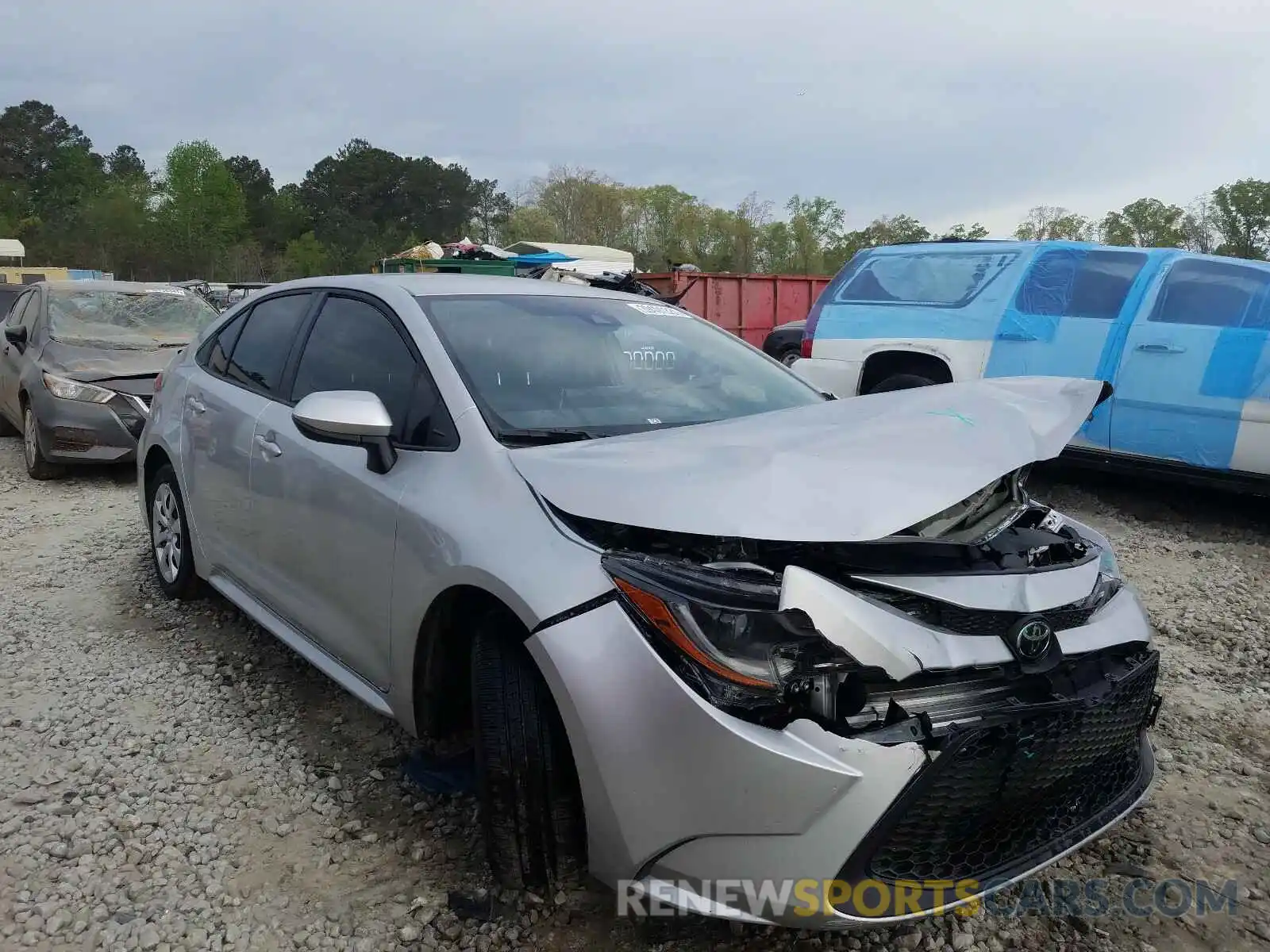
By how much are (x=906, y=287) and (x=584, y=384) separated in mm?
4818

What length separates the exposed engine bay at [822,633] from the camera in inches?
73.0

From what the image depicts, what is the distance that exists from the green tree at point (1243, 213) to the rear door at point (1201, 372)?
95.9 ft

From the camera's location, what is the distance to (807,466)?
6.89ft

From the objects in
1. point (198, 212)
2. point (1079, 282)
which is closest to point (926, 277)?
point (1079, 282)

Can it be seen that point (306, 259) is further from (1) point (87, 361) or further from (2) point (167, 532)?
(2) point (167, 532)

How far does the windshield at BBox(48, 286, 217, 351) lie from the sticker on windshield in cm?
587

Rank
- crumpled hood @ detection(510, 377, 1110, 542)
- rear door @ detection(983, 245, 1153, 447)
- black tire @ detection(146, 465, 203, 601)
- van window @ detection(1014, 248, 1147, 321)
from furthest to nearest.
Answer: van window @ detection(1014, 248, 1147, 321) → rear door @ detection(983, 245, 1153, 447) → black tire @ detection(146, 465, 203, 601) → crumpled hood @ detection(510, 377, 1110, 542)

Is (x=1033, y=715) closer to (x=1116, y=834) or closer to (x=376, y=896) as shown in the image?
(x=1116, y=834)

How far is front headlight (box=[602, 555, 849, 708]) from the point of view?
1852mm

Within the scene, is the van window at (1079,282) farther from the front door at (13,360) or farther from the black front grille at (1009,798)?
the front door at (13,360)

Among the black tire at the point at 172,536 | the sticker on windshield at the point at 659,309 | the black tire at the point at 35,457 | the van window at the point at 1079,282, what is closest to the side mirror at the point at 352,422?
the sticker on windshield at the point at 659,309

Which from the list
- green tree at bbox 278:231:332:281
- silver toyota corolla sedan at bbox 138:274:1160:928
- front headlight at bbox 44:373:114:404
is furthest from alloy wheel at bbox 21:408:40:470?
green tree at bbox 278:231:332:281

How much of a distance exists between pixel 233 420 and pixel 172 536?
1099 millimetres

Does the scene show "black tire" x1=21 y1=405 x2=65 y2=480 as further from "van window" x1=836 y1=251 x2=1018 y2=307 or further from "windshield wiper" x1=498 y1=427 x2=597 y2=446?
"van window" x1=836 y1=251 x2=1018 y2=307
